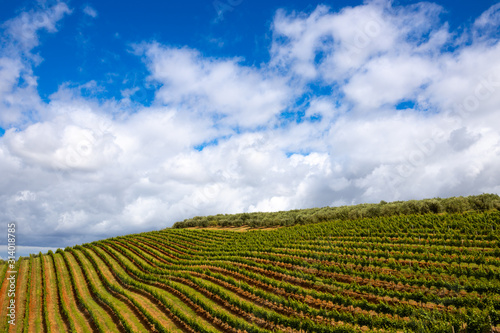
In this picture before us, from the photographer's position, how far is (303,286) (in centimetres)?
2584

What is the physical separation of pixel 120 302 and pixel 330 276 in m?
23.4

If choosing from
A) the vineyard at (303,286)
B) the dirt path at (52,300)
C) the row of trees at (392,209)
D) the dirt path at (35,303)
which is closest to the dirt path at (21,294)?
the vineyard at (303,286)

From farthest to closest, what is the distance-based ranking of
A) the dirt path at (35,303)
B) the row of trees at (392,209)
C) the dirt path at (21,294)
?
1. the row of trees at (392,209)
2. the dirt path at (35,303)
3. the dirt path at (21,294)

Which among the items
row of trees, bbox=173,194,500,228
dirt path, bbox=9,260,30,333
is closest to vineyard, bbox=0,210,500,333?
dirt path, bbox=9,260,30,333

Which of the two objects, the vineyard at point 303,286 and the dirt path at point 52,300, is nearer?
the vineyard at point 303,286

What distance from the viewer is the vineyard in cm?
1839

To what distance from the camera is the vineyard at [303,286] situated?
18391 mm

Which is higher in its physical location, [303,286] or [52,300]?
[303,286]

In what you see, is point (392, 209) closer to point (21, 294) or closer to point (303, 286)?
point (303, 286)

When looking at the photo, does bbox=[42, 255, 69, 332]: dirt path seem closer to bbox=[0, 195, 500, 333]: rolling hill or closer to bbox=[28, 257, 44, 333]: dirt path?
bbox=[0, 195, 500, 333]: rolling hill

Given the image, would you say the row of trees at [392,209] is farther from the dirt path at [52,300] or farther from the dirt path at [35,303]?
the dirt path at [35,303]

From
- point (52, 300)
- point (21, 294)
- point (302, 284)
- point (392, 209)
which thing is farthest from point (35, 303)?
point (392, 209)

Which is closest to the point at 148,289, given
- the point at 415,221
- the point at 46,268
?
the point at 46,268

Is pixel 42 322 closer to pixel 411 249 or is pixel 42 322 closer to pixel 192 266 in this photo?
pixel 192 266
